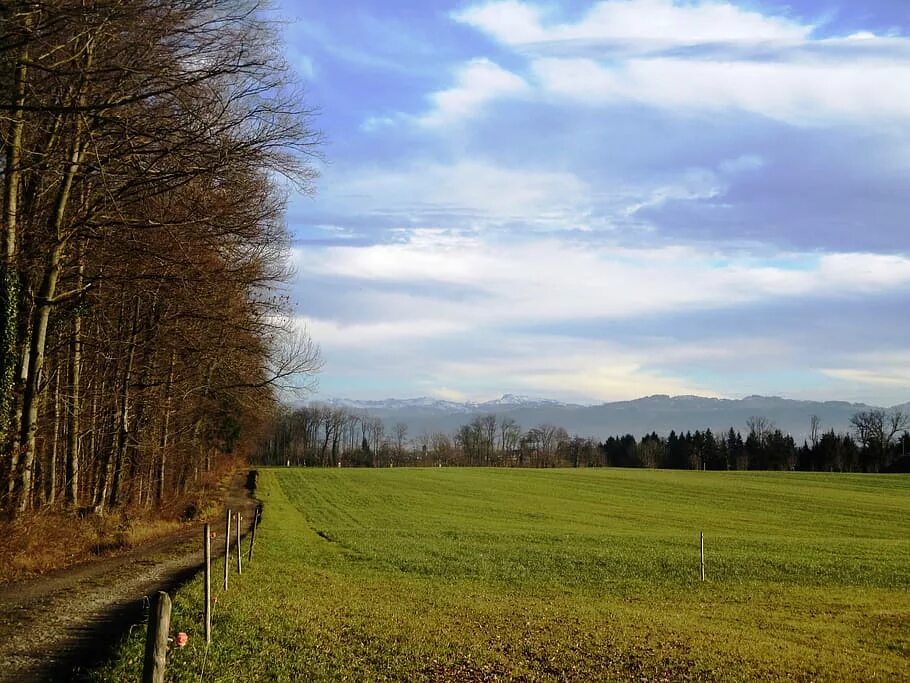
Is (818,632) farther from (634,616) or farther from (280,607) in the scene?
(280,607)

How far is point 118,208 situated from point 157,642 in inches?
348

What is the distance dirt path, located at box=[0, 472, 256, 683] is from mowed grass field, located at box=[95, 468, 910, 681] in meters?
0.84

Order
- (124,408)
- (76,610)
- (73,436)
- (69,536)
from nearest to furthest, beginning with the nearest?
(76,610) < (69,536) < (73,436) < (124,408)

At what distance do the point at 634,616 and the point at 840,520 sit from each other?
121 feet

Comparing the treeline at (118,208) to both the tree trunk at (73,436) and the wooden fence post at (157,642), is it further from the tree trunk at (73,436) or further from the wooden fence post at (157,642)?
the wooden fence post at (157,642)

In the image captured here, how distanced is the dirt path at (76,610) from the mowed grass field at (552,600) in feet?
2.76

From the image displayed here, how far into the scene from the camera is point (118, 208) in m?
12.9

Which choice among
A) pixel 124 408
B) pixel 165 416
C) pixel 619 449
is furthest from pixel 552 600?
pixel 619 449

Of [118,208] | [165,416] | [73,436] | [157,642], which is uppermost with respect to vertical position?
[118,208]

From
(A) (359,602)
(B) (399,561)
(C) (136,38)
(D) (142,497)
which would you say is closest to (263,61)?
(C) (136,38)

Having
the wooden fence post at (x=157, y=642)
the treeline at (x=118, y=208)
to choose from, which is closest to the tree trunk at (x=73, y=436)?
the treeline at (x=118, y=208)

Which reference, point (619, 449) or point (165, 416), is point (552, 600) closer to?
point (165, 416)

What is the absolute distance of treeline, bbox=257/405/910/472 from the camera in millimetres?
117250

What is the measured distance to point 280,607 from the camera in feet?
39.7
